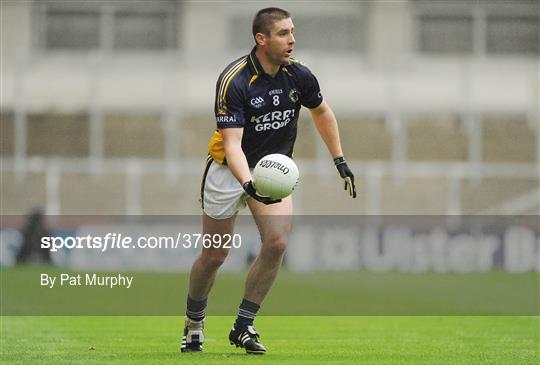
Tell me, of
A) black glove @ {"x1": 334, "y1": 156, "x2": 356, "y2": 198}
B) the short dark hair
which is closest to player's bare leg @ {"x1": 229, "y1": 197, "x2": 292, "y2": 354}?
black glove @ {"x1": 334, "y1": 156, "x2": 356, "y2": 198}

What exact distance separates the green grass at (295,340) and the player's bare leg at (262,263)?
15 cm

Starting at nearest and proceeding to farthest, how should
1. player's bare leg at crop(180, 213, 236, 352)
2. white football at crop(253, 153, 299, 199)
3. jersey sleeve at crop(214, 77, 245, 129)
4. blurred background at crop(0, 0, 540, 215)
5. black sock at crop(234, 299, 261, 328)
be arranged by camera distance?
white football at crop(253, 153, 299, 199) → jersey sleeve at crop(214, 77, 245, 129) → black sock at crop(234, 299, 261, 328) → player's bare leg at crop(180, 213, 236, 352) → blurred background at crop(0, 0, 540, 215)

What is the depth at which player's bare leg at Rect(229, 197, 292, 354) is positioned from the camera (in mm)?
9305

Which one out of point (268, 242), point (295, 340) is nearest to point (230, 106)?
point (268, 242)

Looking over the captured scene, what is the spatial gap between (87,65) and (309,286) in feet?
48.1

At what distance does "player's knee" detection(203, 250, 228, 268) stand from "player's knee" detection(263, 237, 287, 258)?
0.35 meters

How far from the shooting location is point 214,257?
9516 millimetres

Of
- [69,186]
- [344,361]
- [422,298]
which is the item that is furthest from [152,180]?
[344,361]

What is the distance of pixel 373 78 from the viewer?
119 ft

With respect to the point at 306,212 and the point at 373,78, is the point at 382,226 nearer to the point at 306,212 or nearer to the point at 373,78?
the point at 306,212

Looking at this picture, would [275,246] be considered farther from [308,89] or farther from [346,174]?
[308,89]

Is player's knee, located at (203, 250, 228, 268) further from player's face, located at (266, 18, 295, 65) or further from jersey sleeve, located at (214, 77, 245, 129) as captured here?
player's face, located at (266, 18, 295, 65)

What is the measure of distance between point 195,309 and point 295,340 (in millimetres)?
1707

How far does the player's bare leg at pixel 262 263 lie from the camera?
366 inches
